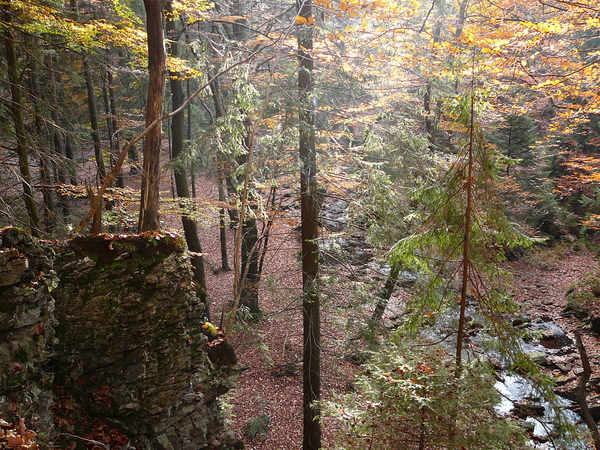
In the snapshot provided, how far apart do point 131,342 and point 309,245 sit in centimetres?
380

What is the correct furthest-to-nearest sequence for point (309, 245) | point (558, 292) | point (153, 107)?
1. point (558, 292)
2. point (309, 245)
3. point (153, 107)

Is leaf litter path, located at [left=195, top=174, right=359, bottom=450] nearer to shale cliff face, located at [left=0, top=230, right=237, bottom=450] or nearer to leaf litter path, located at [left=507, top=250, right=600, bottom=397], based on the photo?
shale cliff face, located at [left=0, top=230, right=237, bottom=450]

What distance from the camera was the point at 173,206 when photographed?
8945 mm

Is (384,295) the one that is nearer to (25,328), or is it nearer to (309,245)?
(309,245)

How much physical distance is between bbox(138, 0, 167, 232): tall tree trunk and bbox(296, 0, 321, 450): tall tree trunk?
8.64ft

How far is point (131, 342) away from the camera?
5.05 m

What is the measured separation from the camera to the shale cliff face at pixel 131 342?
15.6 ft

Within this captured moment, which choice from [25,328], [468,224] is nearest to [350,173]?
[468,224]

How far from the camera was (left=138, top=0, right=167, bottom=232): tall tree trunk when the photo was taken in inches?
209

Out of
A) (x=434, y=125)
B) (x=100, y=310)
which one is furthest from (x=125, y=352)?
(x=434, y=125)

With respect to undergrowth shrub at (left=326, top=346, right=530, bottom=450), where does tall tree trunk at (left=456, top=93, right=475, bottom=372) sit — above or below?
above

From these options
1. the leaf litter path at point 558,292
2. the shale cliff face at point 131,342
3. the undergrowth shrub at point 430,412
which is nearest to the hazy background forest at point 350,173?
the undergrowth shrub at point 430,412

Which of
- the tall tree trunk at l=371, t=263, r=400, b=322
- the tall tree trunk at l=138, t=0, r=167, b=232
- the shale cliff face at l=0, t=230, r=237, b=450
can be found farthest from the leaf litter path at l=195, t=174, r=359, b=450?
the tall tree trunk at l=138, t=0, r=167, b=232

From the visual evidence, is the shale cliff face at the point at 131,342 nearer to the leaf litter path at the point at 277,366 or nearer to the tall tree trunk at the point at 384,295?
the leaf litter path at the point at 277,366
